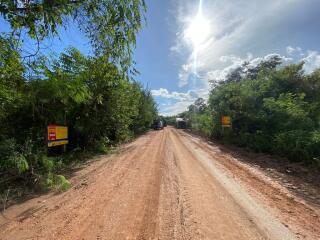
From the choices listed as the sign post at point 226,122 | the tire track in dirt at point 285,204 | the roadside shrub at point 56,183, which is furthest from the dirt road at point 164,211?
the sign post at point 226,122

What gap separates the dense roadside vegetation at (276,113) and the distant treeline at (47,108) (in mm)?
7857

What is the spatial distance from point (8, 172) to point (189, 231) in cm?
556

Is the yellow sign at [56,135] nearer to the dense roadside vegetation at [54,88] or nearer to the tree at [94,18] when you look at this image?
the dense roadside vegetation at [54,88]

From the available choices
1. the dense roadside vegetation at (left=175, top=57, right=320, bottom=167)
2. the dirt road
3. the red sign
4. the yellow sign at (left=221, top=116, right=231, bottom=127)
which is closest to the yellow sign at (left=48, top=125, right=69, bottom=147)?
the red sign

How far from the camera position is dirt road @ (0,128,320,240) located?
14.9ft

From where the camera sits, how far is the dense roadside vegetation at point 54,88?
161 inches

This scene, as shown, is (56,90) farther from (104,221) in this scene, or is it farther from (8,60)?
(104,221)

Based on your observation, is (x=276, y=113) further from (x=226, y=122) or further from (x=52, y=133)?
(x=52, y=133)

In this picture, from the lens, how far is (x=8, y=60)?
5355 mm

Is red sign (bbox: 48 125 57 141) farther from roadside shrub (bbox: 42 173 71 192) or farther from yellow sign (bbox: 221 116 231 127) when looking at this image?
yellow sign (bbox: 221 116 231 127)

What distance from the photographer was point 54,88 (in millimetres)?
9055

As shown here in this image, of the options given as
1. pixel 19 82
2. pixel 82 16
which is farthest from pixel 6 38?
pixel 19 82

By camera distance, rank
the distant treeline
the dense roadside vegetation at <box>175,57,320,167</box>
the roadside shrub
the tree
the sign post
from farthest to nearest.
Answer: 1. the sign post
2. the dense roadside vegetation at <box>175,57,320,167</box>
3. the roadside shrub
4. the distant treeline
5. the tree

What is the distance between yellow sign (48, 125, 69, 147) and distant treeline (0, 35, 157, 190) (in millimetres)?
268
